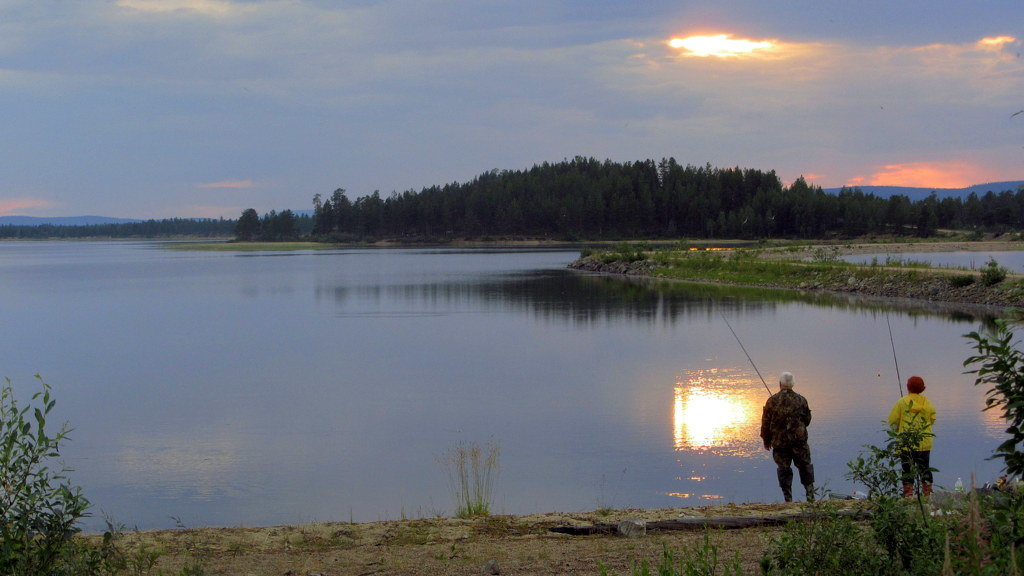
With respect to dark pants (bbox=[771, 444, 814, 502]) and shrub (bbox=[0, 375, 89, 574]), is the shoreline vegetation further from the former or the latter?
shrub (bbox=[0, 375, 89, 574])

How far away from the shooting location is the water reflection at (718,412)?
41.0 ft

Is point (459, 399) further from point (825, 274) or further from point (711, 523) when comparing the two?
point (825, 274)

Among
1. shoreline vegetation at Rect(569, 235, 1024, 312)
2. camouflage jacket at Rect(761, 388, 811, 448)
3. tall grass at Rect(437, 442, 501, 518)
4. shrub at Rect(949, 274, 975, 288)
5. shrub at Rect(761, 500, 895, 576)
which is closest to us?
shrub at Rect(761, 500, 895, 576)

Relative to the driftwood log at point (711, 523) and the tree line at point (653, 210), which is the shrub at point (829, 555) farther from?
the tree line at point (653, 210)

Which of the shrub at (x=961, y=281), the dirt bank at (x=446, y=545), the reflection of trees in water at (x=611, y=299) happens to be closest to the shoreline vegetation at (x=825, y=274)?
the shrub at (x=961, y=281)

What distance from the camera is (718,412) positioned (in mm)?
14703

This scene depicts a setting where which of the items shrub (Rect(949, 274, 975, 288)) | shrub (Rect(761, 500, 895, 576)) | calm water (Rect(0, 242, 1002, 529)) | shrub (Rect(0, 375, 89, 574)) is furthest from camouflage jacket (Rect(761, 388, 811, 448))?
shrub (Rect(949, 274, 975, 288))

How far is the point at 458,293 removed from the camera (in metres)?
43.8

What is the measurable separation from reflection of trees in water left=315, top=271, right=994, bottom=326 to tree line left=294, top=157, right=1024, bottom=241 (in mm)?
84200

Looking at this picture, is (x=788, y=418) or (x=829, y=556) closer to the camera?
(x=829, y=556)

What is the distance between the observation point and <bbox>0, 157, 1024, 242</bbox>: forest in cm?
12775

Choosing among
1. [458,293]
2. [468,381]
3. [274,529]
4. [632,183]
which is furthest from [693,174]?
[274,529]

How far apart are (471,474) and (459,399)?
18.3ft

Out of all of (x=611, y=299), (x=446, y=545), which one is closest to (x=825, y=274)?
→ (x=611, y=299)
